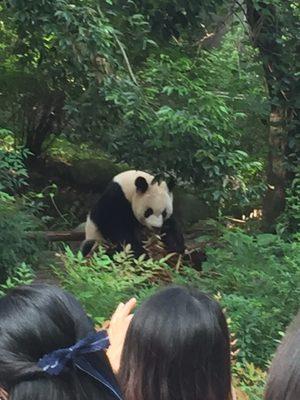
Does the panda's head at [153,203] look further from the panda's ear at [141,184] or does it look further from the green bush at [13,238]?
the green bush at [13,238]

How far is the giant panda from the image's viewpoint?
294 inches

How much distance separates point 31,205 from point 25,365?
4495 millimetres

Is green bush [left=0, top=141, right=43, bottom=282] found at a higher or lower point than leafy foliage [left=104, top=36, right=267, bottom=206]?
lower

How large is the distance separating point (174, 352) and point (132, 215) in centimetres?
598

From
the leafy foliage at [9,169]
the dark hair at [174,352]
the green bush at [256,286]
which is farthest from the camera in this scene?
the leafy foliage at [9,169]

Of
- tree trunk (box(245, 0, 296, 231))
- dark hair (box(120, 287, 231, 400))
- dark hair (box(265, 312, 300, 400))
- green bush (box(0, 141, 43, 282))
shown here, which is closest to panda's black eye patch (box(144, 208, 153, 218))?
tree trunk (box(245, 0, 296, 231))

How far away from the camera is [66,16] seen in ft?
13.9

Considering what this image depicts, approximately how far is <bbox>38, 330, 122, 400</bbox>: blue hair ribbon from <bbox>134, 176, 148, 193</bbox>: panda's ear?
5.82 m

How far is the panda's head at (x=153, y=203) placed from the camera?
758 centimetres

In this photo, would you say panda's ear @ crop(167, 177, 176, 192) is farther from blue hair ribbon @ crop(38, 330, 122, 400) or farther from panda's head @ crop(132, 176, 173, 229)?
blue hair ribbon @ crop(38, 330, 122, 400)

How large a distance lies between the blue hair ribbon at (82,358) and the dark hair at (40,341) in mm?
13

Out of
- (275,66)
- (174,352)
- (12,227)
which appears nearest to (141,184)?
(275,66)

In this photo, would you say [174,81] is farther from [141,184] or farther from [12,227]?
[141,184]

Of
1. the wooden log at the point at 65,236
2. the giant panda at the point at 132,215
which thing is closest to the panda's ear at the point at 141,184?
the giant panda at the point at 132,215
